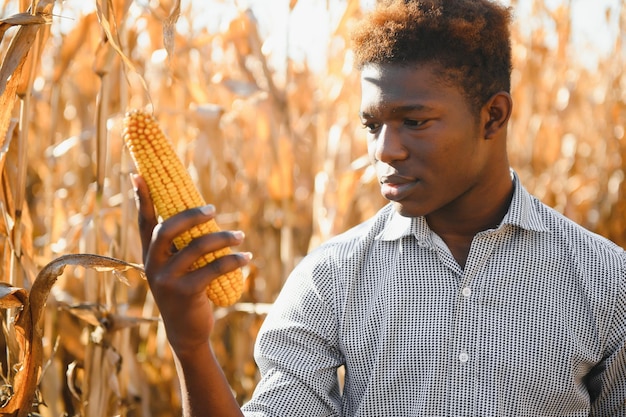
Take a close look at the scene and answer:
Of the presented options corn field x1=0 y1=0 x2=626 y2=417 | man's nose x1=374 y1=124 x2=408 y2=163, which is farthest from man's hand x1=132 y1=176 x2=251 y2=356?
man's nose x1=374 y1=124 x2=408 y2=163

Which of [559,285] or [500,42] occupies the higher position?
[500,42]

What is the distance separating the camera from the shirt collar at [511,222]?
5.70 feet

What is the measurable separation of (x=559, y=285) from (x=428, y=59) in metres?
0.58

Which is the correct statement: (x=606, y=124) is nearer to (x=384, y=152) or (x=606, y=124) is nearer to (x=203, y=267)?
(x=384, y=152)

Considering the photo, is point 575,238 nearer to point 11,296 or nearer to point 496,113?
point 496,113

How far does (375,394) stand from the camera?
1.70m

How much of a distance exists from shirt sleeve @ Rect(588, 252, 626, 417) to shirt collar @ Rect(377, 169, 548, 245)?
0.22 metres

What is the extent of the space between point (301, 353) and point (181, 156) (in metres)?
1.43

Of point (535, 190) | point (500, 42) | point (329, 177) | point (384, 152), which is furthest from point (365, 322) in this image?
point (535, 190)

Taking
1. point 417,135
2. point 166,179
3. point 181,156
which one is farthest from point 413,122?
point 181,156

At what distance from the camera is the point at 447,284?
1726 millimetres

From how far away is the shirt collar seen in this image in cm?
174

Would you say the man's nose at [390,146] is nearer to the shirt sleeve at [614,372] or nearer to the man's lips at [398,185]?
the man's lips at [398,185]

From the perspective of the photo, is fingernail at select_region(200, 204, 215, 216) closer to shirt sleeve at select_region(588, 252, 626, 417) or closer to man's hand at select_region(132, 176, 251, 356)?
man's hand at select_region(132, 176, 251, 356)
